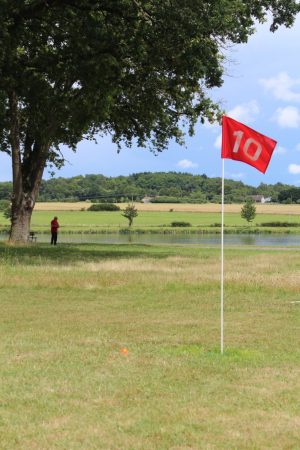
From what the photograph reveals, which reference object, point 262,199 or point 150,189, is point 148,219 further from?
point 262,199

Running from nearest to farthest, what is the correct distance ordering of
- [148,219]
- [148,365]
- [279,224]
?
[148,365] → [279,224] → [148,219]

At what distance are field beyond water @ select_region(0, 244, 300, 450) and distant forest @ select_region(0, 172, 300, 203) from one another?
11501cm

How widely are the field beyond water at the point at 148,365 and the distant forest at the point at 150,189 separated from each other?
377 ft

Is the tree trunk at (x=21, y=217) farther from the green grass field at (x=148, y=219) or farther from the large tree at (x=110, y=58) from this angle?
the green grass field at (x=148, y=219)

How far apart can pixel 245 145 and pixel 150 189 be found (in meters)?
134

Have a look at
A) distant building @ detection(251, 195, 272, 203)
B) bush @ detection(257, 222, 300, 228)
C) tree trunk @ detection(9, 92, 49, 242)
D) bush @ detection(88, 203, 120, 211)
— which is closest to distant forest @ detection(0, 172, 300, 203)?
distant building @ detection(251, 195, 272, 203)

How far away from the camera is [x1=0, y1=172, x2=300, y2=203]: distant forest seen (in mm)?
136750

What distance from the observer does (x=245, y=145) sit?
32.0ft

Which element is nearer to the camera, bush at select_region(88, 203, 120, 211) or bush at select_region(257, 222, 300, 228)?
bush at select_region(257, 222, 300, 228)

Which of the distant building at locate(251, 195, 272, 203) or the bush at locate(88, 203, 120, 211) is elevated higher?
the distant building at locate(251, 195, 272, 203)

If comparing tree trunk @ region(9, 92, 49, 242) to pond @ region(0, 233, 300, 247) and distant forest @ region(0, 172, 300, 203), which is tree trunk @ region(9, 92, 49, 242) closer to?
pond @ region(0, 233, 300, 247)

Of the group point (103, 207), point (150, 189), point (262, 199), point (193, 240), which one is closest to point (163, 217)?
point (103, 207)

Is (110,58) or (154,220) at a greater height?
(110,58)

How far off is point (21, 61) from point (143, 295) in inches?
601
